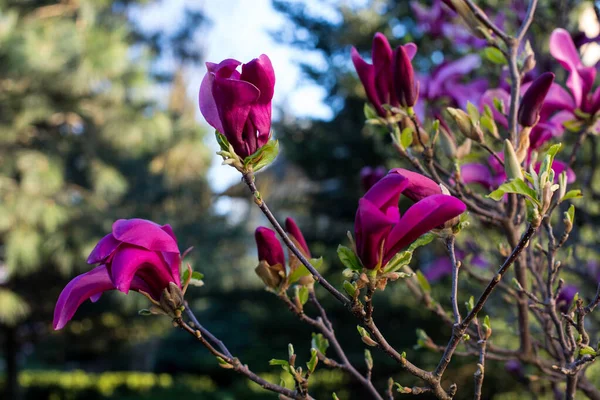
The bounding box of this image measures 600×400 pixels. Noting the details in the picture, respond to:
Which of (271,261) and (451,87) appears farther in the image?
(451,87)

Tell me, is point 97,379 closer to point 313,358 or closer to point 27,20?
point 27,20

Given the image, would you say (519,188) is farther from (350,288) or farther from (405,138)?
(405,138)

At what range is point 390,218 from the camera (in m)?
0.61

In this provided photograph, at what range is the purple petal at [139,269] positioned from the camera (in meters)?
0.67

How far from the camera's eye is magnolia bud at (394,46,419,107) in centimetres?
92

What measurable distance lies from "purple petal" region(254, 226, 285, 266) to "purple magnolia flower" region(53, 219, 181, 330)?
0.46 ft

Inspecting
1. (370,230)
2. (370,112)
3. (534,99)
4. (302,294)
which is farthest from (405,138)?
(370,230)

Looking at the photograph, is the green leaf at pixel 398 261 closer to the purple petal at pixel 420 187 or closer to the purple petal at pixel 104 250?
the purple petal at pixel 420 187

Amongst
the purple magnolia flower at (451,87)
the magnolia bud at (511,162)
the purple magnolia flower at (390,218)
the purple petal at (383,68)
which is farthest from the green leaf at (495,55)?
the purple magnolia flower at (390,218)

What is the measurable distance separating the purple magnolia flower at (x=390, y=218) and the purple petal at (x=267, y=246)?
0.25m

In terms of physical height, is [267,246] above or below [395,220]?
below

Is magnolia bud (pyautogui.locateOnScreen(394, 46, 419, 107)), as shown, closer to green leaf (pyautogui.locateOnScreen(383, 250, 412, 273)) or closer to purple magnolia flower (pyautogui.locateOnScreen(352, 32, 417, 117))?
purple magnolia flower (pyautogui.locateOnScreen(352, 32, 417, 117))

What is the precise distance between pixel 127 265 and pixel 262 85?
0.27m

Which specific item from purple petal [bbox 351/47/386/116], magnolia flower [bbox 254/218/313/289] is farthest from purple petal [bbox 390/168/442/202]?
purple petal [bbox 351/47/386/116]
